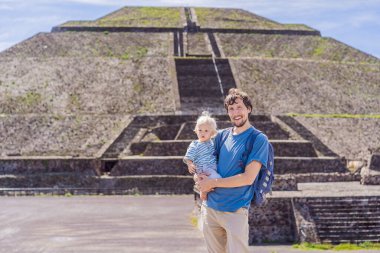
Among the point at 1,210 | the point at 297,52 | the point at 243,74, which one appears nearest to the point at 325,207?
the point at 1,210

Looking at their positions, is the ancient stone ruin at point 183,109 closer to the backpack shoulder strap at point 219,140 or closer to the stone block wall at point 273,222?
the stone block wall at point 273,222

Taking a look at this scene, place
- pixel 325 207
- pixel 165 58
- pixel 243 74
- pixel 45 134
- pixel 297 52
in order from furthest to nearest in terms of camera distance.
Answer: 1. pixel 297 52
2. pixel 165 58
3. pixel 243 74
4. pixel 45 134
5. pixel 325 207

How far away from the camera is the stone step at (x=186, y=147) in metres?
24.8

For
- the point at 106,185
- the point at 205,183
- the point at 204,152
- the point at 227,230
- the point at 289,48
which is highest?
the point at 289,48

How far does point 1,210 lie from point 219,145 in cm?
1310

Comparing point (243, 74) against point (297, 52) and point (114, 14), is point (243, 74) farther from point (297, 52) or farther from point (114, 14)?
point (114, 14)

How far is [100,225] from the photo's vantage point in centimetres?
1485

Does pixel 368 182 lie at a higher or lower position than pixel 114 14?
lower

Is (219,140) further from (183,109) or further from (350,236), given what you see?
(183,109)

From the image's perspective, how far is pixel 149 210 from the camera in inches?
687

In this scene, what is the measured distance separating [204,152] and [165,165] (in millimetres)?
17346

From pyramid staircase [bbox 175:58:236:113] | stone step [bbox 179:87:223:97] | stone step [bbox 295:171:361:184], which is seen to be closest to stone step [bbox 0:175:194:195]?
stone step [bbox 295:171:361:184]

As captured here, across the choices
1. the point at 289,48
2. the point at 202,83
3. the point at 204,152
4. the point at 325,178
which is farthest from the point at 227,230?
the point at 289,48

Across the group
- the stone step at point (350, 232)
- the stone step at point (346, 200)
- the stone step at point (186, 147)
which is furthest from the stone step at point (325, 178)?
the stone step at point (350, 232)
